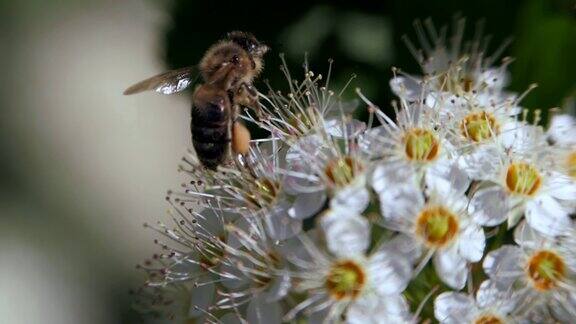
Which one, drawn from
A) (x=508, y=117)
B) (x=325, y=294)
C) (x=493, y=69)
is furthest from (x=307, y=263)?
(x=493, y=69)

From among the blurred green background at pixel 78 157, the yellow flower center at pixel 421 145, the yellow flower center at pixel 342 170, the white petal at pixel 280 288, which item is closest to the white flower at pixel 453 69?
the yellow flower center at pixel 421 145

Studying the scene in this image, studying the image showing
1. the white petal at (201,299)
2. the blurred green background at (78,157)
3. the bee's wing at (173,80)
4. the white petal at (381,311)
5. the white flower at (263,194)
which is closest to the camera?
the white petal at (381,311)

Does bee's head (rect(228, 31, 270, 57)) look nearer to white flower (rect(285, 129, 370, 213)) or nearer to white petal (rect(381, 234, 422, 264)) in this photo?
white flower (rect(285, 129, 370, 213))

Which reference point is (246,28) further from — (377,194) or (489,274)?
(489,274)

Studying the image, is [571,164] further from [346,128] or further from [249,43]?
[249,43]

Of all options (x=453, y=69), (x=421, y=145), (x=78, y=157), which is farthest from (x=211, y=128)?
(x=78, y=157)

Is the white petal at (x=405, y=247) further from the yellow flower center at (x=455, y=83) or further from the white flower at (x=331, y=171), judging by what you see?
the yellow flower center at (x=455, y=83)

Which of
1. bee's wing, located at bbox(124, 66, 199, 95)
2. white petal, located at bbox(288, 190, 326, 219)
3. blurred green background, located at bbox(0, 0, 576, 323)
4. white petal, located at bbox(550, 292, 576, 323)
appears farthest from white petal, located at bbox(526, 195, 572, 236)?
blurred green background, located at bbox(0, 0, 576, 323)
